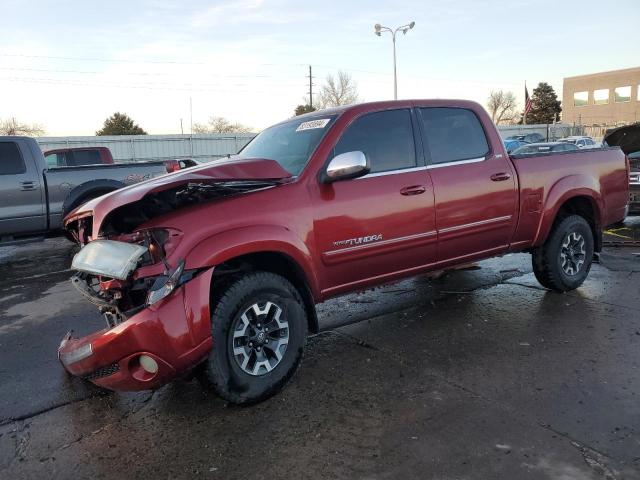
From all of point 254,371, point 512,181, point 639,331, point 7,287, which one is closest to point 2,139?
point 7,287

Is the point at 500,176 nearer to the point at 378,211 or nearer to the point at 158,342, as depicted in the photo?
the point at 378,211

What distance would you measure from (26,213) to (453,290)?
6.42m

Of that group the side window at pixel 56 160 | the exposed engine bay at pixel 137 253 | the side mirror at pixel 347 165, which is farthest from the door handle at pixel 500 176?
the side window at pixel 56 160

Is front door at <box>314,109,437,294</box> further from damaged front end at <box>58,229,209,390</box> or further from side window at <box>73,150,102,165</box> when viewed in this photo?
side window at <box>73,150,102,165</box>

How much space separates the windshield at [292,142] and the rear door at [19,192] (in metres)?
4.87

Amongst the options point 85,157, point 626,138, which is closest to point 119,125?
point 85,157

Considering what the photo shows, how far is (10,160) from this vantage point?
8062mm

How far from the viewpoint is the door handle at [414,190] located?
13.3 ft

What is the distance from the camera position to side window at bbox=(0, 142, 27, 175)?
800 centimetres

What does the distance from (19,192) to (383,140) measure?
633 centimetres

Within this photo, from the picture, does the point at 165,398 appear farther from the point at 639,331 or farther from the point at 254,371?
the point at 639,331

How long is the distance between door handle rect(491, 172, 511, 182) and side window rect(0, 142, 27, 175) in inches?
276

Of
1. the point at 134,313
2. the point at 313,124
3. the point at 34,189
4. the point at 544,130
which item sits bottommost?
the point at 134,313

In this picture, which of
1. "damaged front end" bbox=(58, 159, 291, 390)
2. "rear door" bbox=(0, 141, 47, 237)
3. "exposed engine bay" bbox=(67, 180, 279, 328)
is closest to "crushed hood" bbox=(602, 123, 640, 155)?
"exposed engine bay" bbox=(67, 180, 279, 328)
